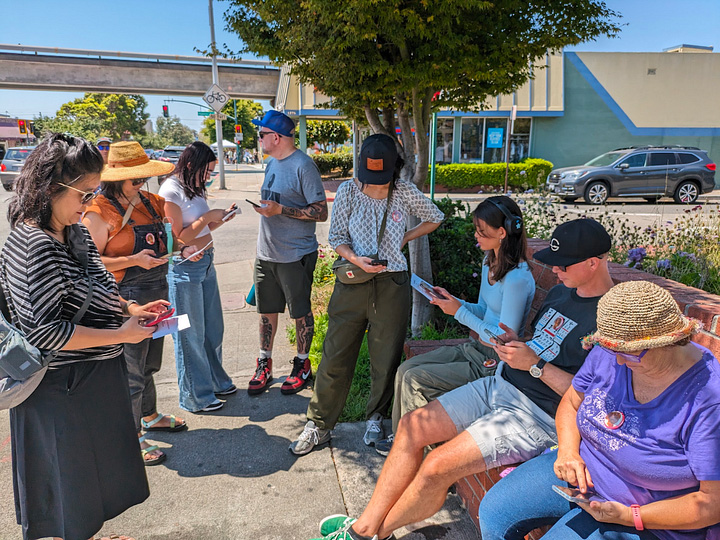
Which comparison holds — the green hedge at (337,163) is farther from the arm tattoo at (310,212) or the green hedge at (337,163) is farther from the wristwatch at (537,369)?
the wristwatch at (537,369)

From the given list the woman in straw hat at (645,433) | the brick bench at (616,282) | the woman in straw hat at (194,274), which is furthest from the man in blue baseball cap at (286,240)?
the woman in straw hat at (645,433)

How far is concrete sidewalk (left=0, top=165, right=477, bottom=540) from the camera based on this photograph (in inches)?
104

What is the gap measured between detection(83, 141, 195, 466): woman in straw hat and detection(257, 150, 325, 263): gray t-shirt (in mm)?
845

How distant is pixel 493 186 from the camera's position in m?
22.5

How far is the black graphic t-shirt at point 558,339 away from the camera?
2.29 metres

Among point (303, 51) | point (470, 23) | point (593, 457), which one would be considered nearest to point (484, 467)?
Result: point (593, 457)

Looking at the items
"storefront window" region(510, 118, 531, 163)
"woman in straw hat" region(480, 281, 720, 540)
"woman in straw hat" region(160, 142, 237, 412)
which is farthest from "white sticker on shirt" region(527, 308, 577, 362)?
"storefront window" region(510, 118, 531, 163)

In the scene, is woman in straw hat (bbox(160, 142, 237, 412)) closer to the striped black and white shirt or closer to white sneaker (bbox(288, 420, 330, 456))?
white sneaker (bbox(288, 420, 330, 456))

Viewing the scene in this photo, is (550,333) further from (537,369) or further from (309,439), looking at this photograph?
(309,439)

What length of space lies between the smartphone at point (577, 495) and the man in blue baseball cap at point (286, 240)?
258 cm

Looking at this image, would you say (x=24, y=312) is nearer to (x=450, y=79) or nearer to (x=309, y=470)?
(x=309, y=470)

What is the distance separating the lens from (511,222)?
2.73 meters

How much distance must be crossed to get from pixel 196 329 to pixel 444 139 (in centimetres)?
2219

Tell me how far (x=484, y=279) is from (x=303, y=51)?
234 centimetres
